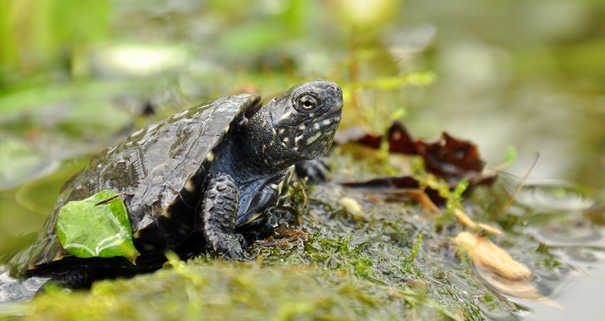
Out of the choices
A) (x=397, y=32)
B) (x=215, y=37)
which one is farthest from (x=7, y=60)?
(x=397, y=32)

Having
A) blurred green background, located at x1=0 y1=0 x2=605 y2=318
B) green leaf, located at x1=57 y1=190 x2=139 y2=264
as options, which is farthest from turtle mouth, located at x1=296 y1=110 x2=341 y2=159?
blurred green background, located at x1=0 y1=0 x2=605 y2=318

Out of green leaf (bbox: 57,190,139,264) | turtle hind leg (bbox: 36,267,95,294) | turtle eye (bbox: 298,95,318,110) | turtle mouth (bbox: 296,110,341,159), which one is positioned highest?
turtle eye (bbox: 298,95,318,110)

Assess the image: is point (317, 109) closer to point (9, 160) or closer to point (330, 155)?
point (330, 155)

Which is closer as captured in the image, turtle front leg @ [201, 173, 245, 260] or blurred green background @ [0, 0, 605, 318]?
turtle front leg @ [201, 173, 245, 260]

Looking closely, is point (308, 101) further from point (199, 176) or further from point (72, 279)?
point (72, 279)

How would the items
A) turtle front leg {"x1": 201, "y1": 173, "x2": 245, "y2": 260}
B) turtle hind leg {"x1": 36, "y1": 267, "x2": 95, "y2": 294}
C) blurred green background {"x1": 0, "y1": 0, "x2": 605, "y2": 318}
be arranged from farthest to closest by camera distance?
blurred green background {"x1": 0, "y1": 0, "x2": 605, "y2": 318}
turtle hind leg {"x1": 36, "y1": 267, "x2": 95, "y2": 294}
turtle front leg {"x1": 201, "y1": 173, "x2": 245, "y2": 260}

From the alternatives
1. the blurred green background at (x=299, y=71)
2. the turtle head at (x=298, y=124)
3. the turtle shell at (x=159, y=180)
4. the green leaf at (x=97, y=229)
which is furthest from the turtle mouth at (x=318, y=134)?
the blurred green background at (x=299, y=71)

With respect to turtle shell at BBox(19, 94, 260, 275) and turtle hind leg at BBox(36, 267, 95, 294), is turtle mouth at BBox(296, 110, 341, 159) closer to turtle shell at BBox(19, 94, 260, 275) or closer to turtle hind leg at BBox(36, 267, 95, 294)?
turtle shell at BBox(19, 94, 260, 275)

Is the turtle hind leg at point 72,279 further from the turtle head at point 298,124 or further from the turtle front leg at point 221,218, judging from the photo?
the turtle head at point 298,124
